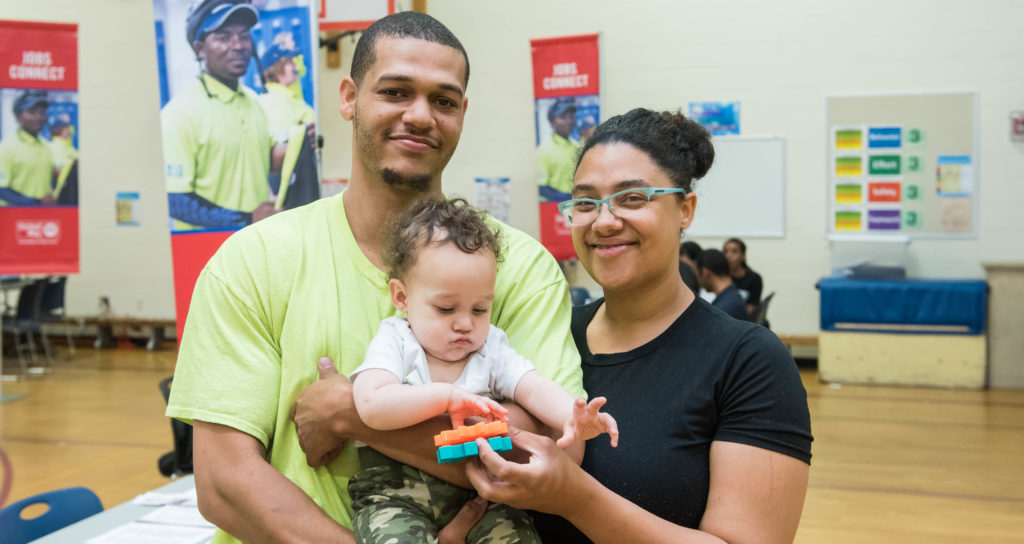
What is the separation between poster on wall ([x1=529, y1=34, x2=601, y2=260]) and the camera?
8.06 m

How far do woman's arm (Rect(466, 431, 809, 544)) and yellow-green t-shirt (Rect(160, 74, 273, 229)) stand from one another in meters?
2.22

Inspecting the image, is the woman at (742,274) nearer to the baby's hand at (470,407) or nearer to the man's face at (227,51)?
the man's face at (227,51)

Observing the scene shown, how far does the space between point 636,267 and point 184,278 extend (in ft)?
6.96

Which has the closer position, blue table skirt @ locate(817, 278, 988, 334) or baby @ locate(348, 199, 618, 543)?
baby @ locate(348, 199, 618, 543)

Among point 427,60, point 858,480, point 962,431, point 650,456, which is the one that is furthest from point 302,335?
point 962,431

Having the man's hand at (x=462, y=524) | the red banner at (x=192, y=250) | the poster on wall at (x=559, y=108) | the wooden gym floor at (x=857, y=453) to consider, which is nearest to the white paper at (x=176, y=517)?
the red banner at (x=192, y=250)

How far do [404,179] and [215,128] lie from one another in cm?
184

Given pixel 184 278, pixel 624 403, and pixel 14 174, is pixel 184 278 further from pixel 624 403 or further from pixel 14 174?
pixel 14 174

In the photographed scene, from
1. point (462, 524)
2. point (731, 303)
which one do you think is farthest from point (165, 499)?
point (731, 303)

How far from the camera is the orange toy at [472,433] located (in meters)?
1.45

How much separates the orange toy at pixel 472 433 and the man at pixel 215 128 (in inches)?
87.6

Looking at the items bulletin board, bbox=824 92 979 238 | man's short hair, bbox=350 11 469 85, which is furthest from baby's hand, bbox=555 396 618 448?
bulletin board, bbox=824 92 979 238

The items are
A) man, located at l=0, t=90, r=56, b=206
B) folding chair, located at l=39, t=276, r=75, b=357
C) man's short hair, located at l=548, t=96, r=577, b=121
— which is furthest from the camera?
folding chair, located at l=39, t=276, r=75, b=357

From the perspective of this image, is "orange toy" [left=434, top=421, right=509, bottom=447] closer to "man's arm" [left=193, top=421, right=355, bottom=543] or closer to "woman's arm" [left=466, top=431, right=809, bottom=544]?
"woman's arm" [left=466, top=431, right=809, bottom=544]
